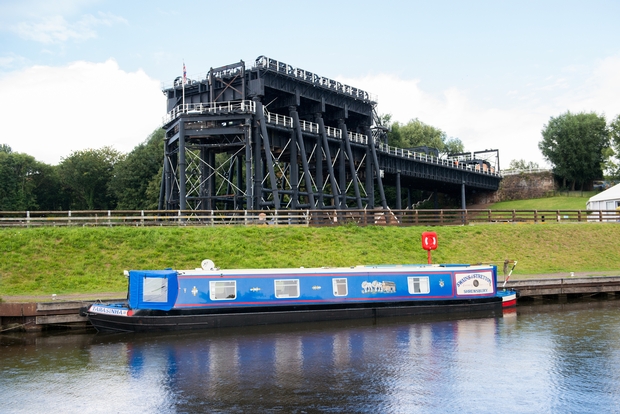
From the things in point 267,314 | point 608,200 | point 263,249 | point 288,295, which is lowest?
point 267,314

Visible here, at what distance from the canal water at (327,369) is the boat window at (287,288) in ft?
4.90

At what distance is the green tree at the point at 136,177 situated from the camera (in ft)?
319

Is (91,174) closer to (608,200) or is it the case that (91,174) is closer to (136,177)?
(136,177)

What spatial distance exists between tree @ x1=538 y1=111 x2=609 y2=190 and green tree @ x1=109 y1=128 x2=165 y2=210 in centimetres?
6398

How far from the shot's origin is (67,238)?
35.5m

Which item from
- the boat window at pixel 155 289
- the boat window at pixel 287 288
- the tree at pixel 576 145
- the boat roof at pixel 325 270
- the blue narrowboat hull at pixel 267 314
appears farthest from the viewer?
the tree at pixel 576 145

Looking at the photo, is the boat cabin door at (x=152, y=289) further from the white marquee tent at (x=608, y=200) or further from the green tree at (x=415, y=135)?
the green tree at (x=415, y=135)

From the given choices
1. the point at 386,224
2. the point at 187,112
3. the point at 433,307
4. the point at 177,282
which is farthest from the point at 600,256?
the point at 187,112

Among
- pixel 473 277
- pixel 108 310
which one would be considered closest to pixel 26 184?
pixel 108 310

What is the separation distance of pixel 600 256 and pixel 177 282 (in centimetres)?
3272

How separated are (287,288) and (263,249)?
11.3m

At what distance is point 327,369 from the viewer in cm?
1889

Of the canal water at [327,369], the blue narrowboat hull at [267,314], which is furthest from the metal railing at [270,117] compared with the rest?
the canal water at [327,369]

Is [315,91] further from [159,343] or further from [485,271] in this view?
[159,343]
